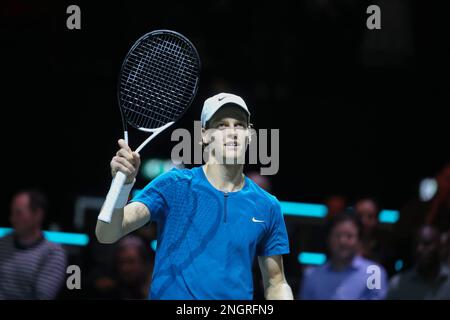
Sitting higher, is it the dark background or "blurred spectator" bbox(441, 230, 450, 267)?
the dark background

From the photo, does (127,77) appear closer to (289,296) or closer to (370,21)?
(289,296)

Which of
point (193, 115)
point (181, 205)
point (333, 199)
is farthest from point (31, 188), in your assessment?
point (181, 205)

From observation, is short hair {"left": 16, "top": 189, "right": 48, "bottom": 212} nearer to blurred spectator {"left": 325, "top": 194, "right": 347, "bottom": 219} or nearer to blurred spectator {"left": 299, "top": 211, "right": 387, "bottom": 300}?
blurred spectator {"left": 299, "top": 211, "right": 387, "bottom": 300}

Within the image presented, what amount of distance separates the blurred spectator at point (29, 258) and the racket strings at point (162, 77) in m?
1.86

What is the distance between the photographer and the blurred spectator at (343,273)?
18.2ft

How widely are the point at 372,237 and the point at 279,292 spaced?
9.05 feet

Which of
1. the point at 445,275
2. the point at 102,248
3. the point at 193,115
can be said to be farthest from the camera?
the point at 193,115

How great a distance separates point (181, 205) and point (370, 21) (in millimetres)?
3791

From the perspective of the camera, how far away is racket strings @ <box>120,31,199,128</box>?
3.81 m

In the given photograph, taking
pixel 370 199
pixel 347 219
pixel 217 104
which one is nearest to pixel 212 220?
pixel 217 104

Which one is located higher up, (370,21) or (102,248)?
(370,21)

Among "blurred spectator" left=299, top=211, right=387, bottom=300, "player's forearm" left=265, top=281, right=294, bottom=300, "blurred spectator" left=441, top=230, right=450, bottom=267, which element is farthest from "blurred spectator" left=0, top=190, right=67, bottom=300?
"blurred spectator" left=441, top=230, right=450, bottom=267

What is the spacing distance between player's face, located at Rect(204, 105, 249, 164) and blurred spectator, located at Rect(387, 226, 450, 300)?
2.49 metres
